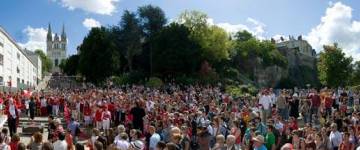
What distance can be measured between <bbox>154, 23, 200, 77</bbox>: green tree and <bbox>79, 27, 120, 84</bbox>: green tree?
18.9 ft

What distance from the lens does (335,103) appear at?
84.8 ft

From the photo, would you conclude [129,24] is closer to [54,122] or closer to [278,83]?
[278,83]

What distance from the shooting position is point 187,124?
1773 centimetres

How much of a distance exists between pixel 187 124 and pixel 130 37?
4862cm

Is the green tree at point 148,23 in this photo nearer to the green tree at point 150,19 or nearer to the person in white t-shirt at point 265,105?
the green tree at point 150,19

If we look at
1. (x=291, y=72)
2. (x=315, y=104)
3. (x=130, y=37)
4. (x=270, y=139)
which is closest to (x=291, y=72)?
(x=291, y=72)

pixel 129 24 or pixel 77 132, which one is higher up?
pixel 129 24

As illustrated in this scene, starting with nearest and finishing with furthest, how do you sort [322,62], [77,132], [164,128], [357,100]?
[164,128], [77,132], [357,100], [322,62]

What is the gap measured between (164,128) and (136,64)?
170 feet

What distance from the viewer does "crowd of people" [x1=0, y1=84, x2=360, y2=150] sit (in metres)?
11.8

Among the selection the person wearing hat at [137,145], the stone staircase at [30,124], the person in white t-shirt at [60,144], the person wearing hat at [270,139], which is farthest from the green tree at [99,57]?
the person in white t-shirt at [60,144]

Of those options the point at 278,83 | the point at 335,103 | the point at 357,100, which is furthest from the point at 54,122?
the point at 278,83

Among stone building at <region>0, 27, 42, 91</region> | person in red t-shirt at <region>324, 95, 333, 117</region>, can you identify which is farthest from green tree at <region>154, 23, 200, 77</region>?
person in red t-shirt at <region>324, 95, 333, 117</region>

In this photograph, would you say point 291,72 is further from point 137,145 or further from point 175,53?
point 137,145
